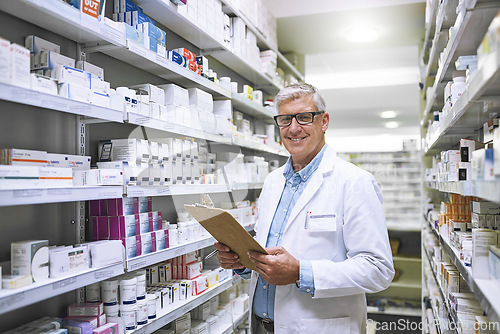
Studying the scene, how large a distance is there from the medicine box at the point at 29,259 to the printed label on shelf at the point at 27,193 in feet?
0.78

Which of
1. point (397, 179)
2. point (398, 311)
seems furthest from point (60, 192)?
point (397, 179)

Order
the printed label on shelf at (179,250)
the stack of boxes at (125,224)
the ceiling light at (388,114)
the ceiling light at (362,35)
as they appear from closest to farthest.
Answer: the stack of boxes at (125,224) → the printed label on shelf at (179,250) → the ceiling light at (362,35) → the ceiling light at (388,114)

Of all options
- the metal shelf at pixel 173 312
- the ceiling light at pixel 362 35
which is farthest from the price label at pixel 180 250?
the ceiling light at pixel 362 35

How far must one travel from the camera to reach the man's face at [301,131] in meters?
2.24

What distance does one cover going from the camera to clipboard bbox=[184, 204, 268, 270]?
1.70 metres

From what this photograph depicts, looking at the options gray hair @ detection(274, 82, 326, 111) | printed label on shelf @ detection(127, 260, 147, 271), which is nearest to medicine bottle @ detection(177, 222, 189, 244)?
printed label on shelf @ detection(127, 260, 147, 271)

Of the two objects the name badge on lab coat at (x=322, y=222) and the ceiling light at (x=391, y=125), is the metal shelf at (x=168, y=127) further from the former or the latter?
the ceiling light at (x=391, y=125)

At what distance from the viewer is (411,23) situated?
204 inches

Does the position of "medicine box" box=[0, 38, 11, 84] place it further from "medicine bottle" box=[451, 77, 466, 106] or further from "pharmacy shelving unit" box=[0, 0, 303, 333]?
"medicine bottle" box=[451, 77, 466, 106]

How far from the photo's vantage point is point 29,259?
160 centimetres

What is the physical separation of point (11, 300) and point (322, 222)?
1.35 m

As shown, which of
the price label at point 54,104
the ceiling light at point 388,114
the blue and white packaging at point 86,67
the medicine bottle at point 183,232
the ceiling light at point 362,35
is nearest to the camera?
the price label at point 54,104

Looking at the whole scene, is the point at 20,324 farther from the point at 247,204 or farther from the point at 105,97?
the point at 247,204

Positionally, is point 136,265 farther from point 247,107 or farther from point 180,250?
point 247,107
